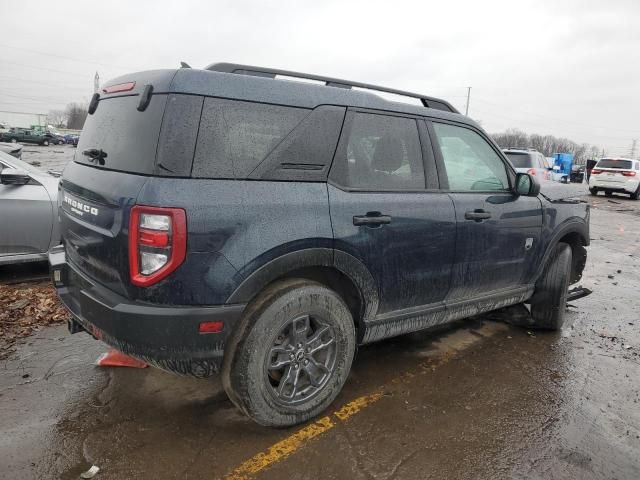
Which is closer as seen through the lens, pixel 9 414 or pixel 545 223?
Answer: pixel 9 414

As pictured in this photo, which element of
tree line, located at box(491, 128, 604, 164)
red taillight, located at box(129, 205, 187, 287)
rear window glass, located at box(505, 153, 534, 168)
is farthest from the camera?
tree line, located at box(491, 128, 604, 164)

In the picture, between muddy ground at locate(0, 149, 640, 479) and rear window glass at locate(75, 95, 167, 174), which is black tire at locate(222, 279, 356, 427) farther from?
rear window glass at locate(75, 95, 167, 174)

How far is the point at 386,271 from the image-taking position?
2998 mm

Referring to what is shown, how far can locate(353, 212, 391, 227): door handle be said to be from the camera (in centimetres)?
281

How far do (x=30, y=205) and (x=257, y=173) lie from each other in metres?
3.65

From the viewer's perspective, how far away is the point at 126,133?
253 cm

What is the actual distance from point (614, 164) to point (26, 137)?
53761 millimetres

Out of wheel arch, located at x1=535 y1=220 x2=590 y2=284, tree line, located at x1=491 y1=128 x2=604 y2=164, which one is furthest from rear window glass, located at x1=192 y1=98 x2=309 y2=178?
tree line, located at x1=491 y1=128 x2=604 y2=164

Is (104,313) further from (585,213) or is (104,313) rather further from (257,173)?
(585,213)

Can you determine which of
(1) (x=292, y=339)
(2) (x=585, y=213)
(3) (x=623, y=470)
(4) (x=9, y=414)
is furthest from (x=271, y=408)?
(2) (x=585, y=213)

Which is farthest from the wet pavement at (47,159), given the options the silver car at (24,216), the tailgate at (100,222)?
the tailgate at (100,222)

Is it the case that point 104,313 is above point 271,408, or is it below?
above

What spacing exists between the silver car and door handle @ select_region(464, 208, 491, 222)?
420 centimetres

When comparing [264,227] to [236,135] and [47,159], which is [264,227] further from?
[47,159]
